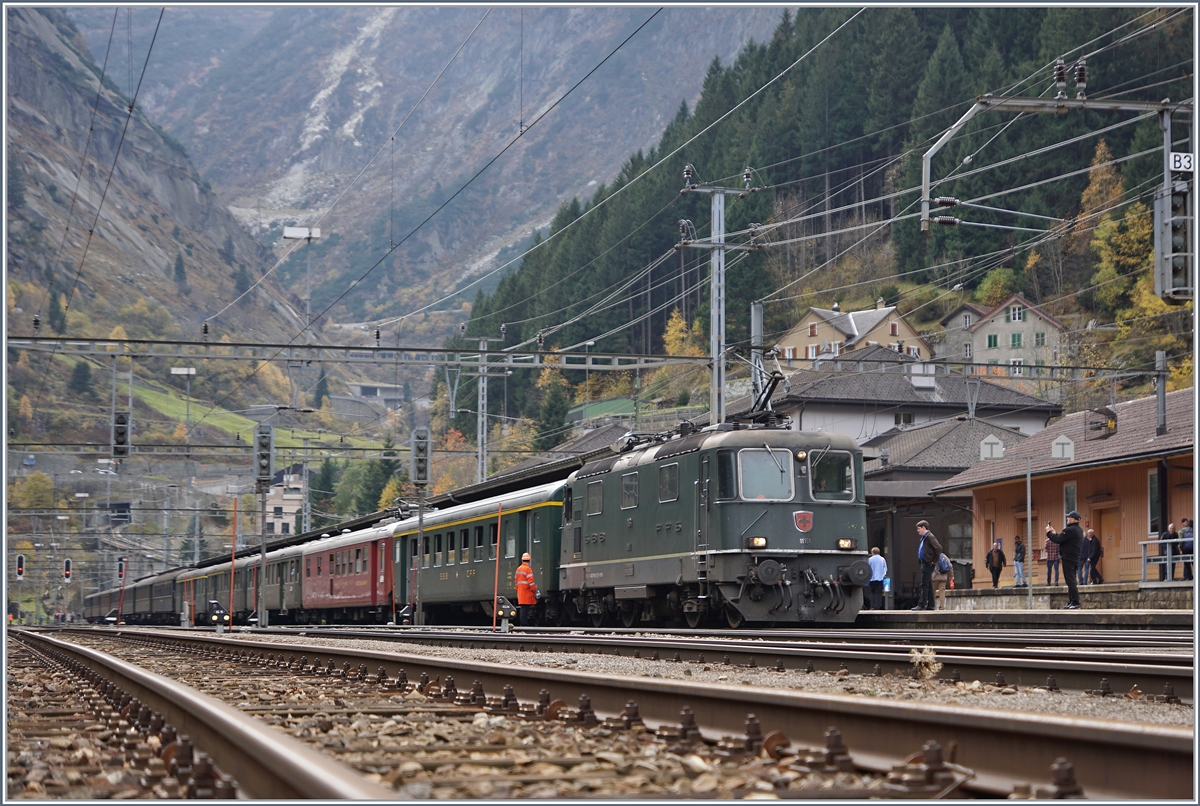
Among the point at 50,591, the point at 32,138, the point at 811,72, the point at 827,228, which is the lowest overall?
the point at 50,591

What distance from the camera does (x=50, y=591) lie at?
129 meters

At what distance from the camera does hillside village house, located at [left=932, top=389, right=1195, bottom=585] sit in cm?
3003

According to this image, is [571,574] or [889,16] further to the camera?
[889,16]

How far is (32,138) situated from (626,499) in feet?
616

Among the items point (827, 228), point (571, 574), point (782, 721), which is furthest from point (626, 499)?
point (827, 228)

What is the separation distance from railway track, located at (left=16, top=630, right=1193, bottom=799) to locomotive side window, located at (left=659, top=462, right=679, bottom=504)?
37.7 ft

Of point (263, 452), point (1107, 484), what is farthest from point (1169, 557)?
point (263, 452)

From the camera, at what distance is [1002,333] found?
87.2 meters

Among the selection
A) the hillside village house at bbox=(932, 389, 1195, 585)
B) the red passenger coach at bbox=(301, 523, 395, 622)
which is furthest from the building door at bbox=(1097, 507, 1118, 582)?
the red passenger coach at bbox=(301, 523, 395, 622)

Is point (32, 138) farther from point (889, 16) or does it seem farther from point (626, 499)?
point (626, 499)

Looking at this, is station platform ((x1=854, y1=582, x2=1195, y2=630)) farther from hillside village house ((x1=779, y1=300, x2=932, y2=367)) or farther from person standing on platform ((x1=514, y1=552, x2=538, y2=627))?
hillside village house ((x1=779, y1=300, x2=932, y2=367))

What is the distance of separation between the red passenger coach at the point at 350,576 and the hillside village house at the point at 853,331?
47.3 metres

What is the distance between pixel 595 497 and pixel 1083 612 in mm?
7788

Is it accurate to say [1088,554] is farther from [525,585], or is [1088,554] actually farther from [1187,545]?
[525,585]
